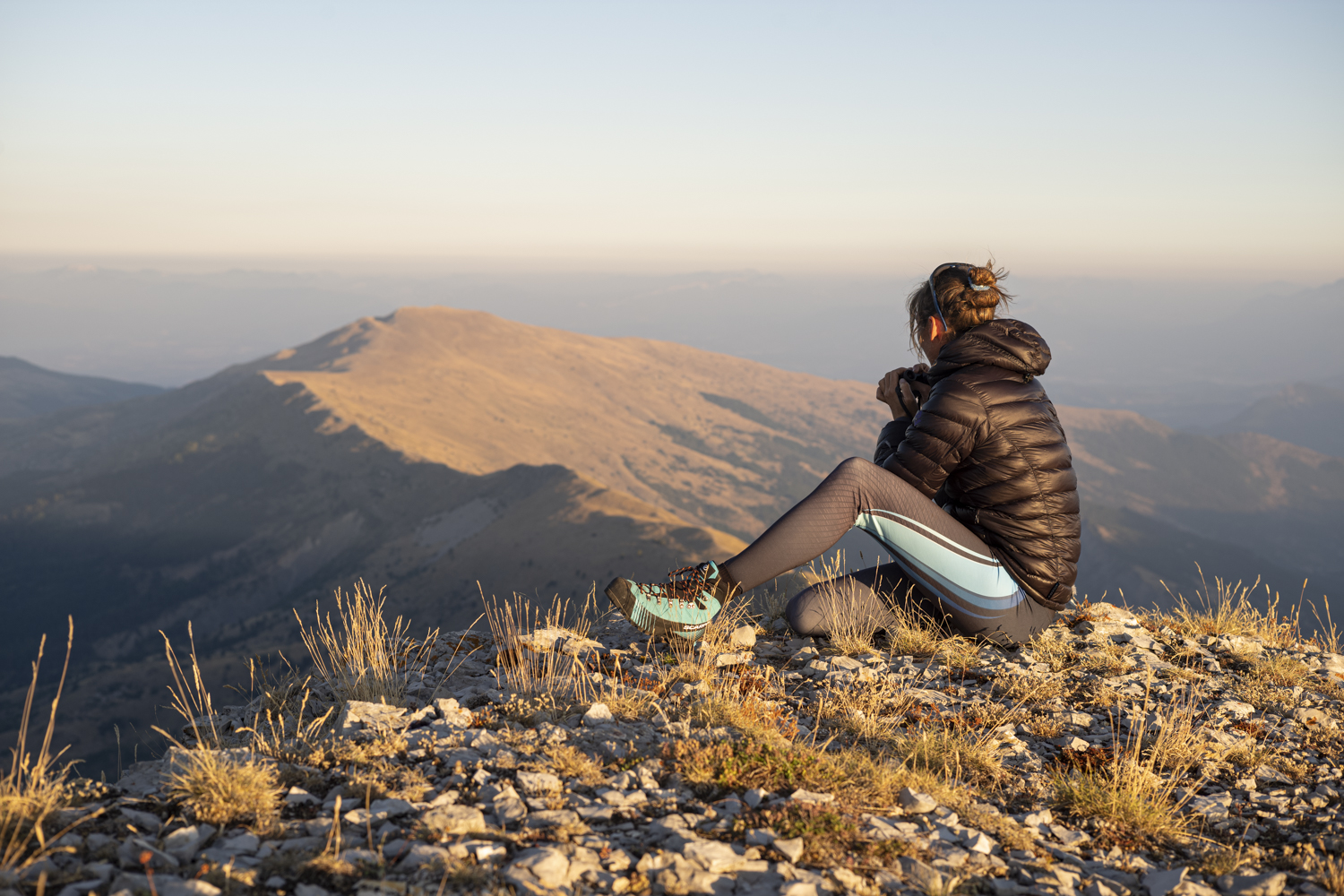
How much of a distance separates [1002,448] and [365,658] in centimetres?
405

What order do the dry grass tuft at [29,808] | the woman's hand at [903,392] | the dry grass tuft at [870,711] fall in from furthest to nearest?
the woman's hand at [903,392] < the dry grass tuft at [870,711] < the dry grass tuft at [29,808]

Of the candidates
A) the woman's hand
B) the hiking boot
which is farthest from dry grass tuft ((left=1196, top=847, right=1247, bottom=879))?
the woman's hand

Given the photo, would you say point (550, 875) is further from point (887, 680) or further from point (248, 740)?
point (887, 680)

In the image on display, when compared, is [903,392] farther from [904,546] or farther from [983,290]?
[904,546]

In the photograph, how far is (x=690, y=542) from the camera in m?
61.0

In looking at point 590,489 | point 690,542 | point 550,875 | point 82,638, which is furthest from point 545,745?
point 82,638

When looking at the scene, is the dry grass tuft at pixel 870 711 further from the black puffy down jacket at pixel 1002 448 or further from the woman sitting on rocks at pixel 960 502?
the black puffy down jacket at pixel 1002 448

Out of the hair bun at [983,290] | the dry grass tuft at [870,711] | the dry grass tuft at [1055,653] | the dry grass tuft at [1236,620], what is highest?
the hair bun at [983,290]

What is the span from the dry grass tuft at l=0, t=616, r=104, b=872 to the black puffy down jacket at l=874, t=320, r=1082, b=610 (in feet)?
13.3

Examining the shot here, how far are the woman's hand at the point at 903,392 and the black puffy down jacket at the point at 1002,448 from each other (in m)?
0.44

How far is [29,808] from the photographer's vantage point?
2635mm

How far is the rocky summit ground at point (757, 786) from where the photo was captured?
8.29 ft

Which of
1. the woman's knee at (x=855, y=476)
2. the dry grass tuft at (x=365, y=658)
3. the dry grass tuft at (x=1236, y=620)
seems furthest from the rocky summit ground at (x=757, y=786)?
the woman's knee at (x=855, y=476)

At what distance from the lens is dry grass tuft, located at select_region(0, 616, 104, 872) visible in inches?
95.7
